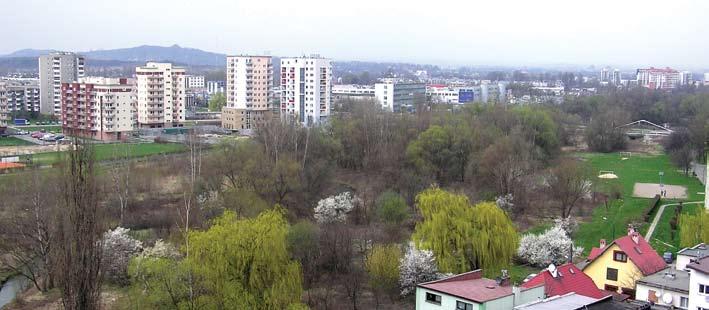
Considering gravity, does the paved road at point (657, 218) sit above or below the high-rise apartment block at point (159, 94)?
below

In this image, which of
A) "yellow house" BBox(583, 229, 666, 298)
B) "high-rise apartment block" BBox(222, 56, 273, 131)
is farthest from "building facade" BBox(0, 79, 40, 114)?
"yellow house" BBox(583, 229, 666, 298)

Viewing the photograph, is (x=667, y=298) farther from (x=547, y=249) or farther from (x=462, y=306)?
(x=547, y=249)

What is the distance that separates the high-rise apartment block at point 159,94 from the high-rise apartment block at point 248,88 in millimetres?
4024

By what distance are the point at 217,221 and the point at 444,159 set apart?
1749cm

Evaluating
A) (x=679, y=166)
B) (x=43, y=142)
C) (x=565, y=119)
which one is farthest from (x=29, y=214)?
(x=565, y=119)

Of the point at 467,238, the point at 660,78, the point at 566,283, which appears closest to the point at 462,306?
the point at 566,283

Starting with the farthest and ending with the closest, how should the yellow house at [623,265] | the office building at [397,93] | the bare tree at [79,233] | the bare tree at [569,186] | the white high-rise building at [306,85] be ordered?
the office building at [397,93], the white high-rise building at [306,85], the bare tree at [569,186], the yellow house at [623,265], the bare tree at [79,233]

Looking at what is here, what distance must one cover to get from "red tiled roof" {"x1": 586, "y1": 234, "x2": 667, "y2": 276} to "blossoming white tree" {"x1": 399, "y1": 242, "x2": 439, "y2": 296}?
11.0 ft

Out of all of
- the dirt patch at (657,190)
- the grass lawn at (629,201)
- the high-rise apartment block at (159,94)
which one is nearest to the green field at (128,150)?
the high-rise apartment block at (159,94)

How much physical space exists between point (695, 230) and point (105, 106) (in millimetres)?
36880

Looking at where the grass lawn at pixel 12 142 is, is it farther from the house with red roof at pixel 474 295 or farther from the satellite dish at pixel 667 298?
the satellite dish at pixel 667 298

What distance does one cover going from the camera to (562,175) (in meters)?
26.3

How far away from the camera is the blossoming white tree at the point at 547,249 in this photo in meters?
19.0

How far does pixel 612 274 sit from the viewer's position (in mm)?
15367
